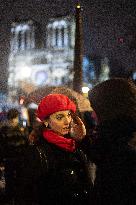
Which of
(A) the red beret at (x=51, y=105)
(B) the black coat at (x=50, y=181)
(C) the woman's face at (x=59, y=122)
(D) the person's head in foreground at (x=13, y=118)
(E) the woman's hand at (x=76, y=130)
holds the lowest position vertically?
(D) the person's head in foreground at (x=13, y=118)

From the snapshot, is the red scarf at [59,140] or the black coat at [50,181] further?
the red scarf at [59,140]

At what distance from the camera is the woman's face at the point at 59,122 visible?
3.46 meters

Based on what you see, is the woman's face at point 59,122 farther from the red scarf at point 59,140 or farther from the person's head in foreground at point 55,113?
the red scarf at point 59,140

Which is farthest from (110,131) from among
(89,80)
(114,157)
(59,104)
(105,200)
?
(89,80)

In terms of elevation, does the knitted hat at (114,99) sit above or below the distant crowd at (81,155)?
above

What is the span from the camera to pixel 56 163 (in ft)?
10.1

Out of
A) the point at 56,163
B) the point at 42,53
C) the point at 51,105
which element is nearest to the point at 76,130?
the point at 51,105

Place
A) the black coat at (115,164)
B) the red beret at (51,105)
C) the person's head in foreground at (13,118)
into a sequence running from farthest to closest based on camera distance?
the person's head in foreground at (13,118) < the red beret at (51,105) < the black coat at (115,164)

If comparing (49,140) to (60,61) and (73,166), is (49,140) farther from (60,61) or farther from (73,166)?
(60,61)

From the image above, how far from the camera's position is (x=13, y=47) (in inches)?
4013

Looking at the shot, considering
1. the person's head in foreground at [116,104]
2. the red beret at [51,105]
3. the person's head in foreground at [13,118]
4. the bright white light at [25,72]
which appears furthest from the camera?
the bright white light at [25,72]

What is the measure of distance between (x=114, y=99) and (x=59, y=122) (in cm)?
152

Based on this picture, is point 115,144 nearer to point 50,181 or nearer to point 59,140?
point 50,181

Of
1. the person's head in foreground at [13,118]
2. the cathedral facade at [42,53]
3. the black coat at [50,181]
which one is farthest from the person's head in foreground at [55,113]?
the cathedral facade at [42,53]
